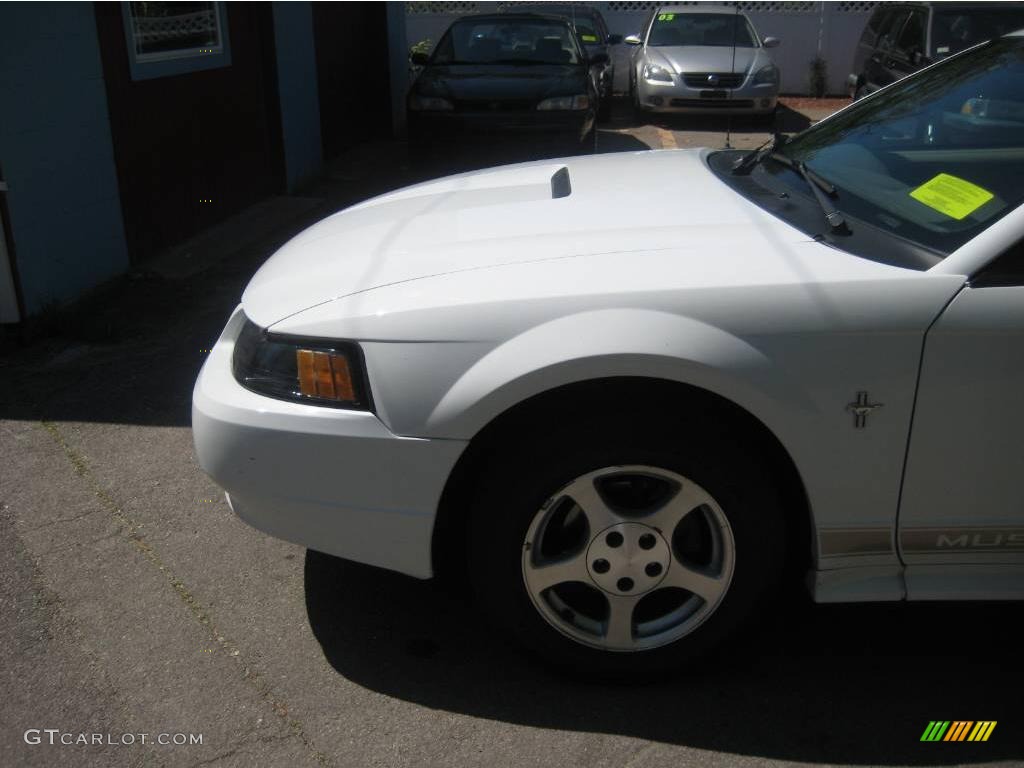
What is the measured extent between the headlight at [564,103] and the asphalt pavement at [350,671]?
5.98 meters

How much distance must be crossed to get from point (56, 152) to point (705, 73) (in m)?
9.54

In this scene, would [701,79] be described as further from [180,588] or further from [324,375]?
[324,375]

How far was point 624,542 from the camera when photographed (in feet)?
9.30

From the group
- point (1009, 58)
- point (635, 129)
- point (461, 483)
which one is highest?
point (1009, 58)

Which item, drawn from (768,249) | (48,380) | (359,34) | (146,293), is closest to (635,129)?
(359,34)

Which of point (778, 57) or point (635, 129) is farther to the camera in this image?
point (778, 57)

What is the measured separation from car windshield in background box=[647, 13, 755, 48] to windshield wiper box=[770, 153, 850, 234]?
1175 cm

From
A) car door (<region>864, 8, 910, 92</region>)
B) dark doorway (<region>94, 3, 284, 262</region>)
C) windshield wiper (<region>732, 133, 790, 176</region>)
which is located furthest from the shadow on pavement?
car door (<region>864, 8, 910, 92</region>)

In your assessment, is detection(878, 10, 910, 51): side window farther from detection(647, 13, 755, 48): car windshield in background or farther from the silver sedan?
detection(647, 13, 755, 48): car windshield in background

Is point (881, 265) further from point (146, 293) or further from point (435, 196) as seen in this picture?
point (146, 293)

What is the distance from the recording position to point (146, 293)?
682 centimetres

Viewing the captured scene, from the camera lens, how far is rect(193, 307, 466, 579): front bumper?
2.74 meters

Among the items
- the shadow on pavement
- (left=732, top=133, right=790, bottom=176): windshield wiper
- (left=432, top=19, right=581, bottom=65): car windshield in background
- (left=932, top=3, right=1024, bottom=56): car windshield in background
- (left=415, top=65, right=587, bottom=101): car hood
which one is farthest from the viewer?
(left=932, top=3, right=1024, bottom=56): car windshield in background

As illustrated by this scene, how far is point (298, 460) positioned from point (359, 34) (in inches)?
437
